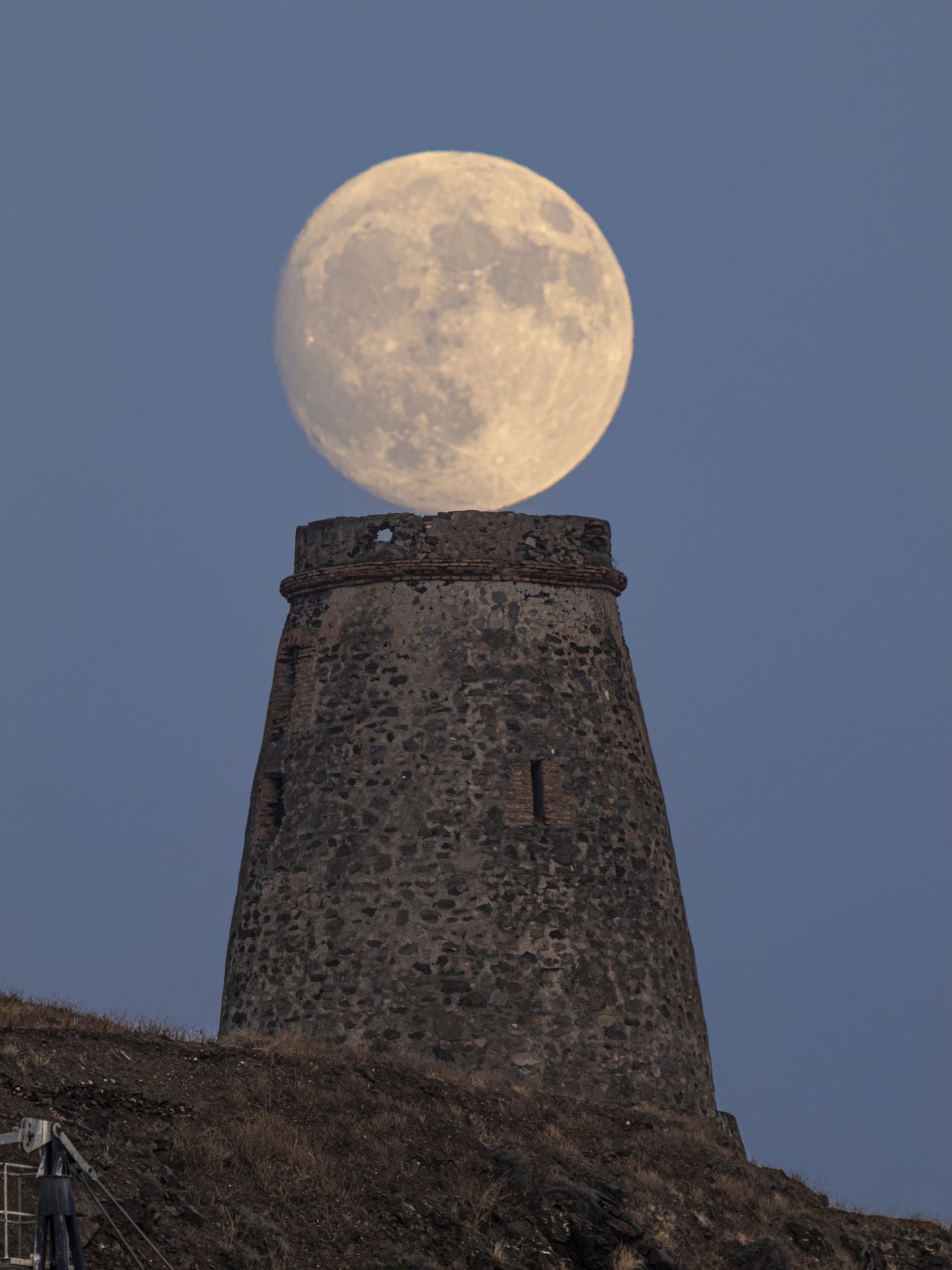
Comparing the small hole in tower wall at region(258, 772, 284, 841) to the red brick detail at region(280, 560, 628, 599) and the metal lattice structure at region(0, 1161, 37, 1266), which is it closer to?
the red brick detail at region(280, 560, 628, 599)

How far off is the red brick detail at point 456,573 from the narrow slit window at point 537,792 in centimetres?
285

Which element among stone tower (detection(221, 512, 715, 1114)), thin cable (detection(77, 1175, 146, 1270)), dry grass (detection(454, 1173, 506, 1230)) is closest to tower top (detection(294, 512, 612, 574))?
stone tower (detection(221, 512, 715, 1114))

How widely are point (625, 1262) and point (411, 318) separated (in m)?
13.6

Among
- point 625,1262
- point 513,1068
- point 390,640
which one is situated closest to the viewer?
point 625,1262

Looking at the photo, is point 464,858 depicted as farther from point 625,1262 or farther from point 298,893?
point 625,1262

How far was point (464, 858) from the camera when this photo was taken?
92.6 feet

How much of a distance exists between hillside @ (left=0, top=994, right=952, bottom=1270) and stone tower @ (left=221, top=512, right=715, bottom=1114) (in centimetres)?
170

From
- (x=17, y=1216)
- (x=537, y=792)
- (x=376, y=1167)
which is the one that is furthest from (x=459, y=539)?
(x=17, y=1216)

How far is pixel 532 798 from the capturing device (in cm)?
2883

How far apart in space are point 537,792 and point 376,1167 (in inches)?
320

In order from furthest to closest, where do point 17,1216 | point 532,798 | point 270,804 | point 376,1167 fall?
point 270,804 < point 532,798 < point 376,1167 < point 17,1216

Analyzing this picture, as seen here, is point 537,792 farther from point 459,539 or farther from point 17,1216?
point 17,1216

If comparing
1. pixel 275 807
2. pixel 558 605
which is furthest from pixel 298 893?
pixel 558 605

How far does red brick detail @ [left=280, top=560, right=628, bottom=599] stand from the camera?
29.6m
